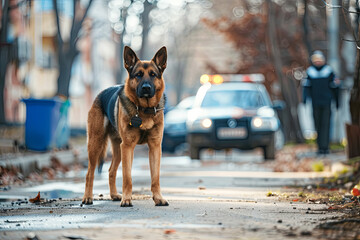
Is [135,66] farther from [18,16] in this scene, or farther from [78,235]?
[18,16]

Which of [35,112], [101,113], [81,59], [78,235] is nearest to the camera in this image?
[78,235]

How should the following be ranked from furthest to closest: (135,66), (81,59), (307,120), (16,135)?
(81,59)
(307,120)
(16,135)
(135,66)

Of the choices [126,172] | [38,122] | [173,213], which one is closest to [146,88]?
[126,172]

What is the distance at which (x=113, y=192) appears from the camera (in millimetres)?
9391

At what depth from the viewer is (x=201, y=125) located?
1811 cm

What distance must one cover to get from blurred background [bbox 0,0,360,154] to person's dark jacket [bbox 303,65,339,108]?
1.53 metres

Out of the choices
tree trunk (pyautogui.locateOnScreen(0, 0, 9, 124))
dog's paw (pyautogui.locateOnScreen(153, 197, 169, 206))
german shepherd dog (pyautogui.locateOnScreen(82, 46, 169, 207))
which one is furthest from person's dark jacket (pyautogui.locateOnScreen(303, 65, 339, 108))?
dog's paw (pyautogui.locateOnScreen(153, 197, 169, 206))

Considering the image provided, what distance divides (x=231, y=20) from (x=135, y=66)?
26.3m

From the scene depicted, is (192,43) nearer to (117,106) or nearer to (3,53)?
(3,53)

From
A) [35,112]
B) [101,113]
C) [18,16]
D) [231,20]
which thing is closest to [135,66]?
→ [101,113]

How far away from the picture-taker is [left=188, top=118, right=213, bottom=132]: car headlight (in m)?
18.0

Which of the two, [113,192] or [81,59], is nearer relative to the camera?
[113,192]

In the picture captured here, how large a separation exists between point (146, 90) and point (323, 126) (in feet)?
37.8

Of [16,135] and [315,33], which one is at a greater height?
[315,33]
